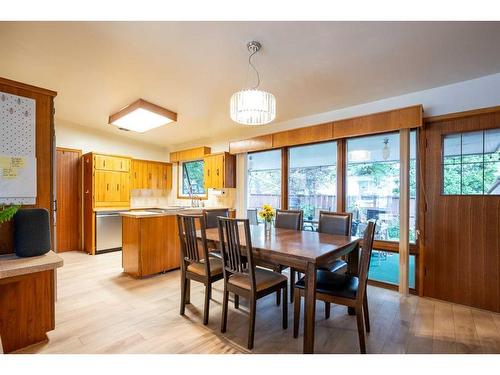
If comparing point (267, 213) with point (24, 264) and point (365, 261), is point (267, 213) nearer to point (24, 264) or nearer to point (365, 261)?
point (365, 261)

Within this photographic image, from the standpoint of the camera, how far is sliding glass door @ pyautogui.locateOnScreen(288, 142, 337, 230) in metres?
3.78

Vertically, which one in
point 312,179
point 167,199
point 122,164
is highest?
point 122,164

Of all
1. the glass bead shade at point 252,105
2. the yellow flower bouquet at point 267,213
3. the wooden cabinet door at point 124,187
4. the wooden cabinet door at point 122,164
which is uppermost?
the glass bead shade at point 252,105

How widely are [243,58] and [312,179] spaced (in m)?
2.15

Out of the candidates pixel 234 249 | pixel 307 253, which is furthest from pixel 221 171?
pixel 307 253

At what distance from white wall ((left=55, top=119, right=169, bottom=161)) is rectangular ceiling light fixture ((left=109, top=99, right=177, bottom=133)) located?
1.04 meters

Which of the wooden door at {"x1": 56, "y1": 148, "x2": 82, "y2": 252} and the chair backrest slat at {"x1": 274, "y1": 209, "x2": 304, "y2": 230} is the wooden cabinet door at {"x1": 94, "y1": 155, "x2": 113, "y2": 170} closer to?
the wooden door at {"x1": 56, "y1": 148, "x2": 82, "y2": 252}

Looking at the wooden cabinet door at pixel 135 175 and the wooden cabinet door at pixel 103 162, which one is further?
the wooden cabinet door at pixel 135 175

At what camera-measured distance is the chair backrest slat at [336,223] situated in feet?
9.12

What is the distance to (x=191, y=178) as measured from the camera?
20.1 feet

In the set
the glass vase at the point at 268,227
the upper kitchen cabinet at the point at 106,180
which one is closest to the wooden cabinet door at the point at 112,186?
the upper kitchen cabinet at the point at 106,180

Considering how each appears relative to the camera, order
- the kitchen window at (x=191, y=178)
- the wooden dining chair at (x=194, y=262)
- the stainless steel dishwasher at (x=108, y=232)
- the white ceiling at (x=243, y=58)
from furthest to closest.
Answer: the kitchen window at (x=191, y=178)
the stainless steel dishwasher at (x=108, y=232)
the wooden dining chair at (x=194, y=262)
the white ceiling at (x=243, y=58)

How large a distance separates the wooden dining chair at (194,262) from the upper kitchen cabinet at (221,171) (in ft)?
7.75

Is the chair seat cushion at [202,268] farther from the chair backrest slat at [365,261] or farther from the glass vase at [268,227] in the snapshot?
the chair backrest slat at [365,261]
